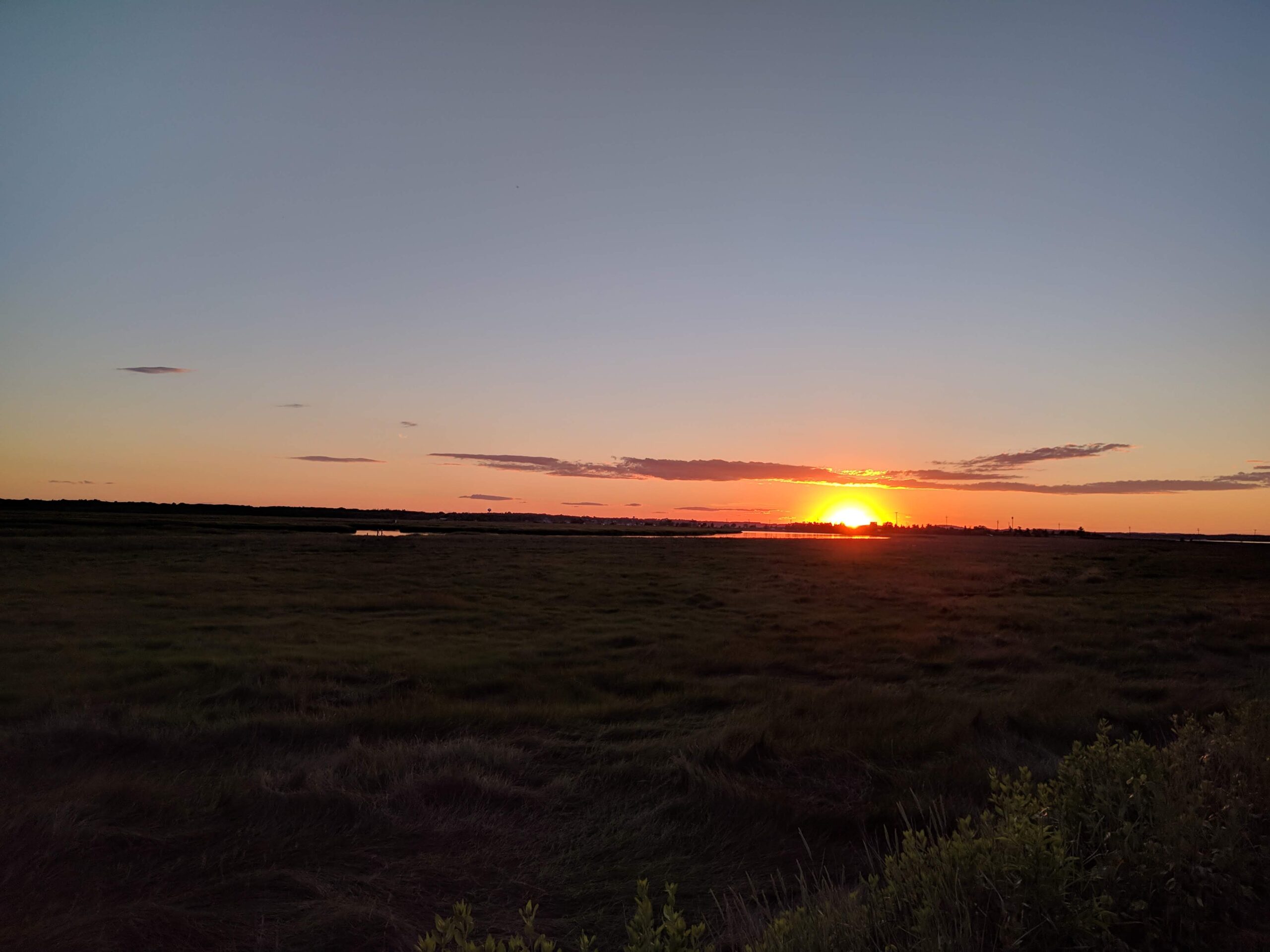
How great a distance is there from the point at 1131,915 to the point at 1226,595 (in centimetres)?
3282

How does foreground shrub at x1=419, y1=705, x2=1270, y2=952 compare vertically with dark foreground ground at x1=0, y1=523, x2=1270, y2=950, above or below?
above

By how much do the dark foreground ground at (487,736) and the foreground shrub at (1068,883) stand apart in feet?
4.65

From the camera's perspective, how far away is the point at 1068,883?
4.52 meters

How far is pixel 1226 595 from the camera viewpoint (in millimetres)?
29891

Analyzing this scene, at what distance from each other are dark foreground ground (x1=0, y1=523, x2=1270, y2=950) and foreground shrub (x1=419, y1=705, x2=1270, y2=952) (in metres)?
1.42

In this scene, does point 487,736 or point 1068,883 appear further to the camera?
point 487,736

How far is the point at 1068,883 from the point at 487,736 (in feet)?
25.6

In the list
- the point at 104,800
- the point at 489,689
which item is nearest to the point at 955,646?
the point at 489,689

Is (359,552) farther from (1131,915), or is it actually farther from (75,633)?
(1131,915)

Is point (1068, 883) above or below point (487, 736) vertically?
above

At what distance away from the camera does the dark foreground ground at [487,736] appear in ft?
20.1

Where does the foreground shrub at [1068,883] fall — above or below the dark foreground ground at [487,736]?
above

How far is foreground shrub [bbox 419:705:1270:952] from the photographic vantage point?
404 cm

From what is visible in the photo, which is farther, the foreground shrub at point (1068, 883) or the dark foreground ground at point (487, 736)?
the dark foreground ground at point (487, 736)
